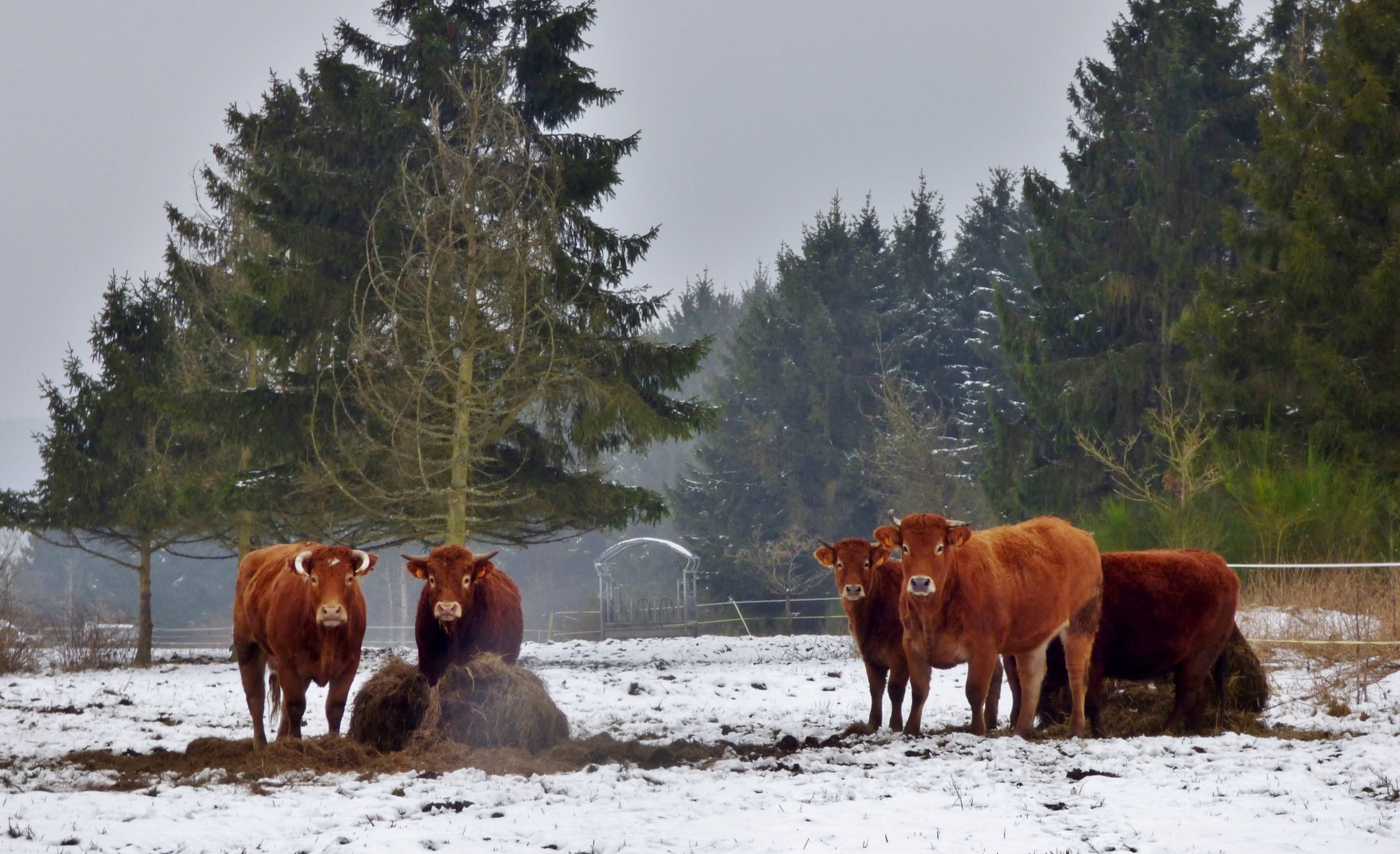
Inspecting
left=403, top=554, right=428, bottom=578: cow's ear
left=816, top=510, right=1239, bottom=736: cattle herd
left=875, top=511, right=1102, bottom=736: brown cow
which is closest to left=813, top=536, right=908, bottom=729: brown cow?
left=816, top=510, right=1239, bottom=736: cattle herd

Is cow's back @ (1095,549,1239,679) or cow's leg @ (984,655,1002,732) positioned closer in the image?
cow's back @ (1095,549,1239,679)

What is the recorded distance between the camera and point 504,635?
34.1 ft

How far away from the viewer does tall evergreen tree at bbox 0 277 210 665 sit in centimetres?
2222

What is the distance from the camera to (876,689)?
984 centimetres

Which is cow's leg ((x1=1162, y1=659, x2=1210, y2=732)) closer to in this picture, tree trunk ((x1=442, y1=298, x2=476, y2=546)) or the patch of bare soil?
the patch of bare soil

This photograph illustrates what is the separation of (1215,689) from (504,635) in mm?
5665

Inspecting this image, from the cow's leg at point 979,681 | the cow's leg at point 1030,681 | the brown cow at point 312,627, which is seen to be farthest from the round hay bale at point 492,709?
the cow's leg at point 1030,681

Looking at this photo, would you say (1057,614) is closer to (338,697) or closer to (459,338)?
(338,697)

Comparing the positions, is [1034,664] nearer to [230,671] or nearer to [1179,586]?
[1179,586]

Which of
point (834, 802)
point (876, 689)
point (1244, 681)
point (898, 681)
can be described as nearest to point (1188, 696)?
point (1244, 681)

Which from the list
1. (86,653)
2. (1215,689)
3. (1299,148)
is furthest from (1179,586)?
(86,653)

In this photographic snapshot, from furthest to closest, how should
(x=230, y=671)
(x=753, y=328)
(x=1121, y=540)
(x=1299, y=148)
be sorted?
(x=753, y=328) → (x=1299, y=148) → (x=230, y=671) → (x=1121, y=540)

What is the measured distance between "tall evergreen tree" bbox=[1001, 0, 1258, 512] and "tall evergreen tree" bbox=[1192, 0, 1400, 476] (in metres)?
7.33

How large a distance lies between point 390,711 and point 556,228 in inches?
419
